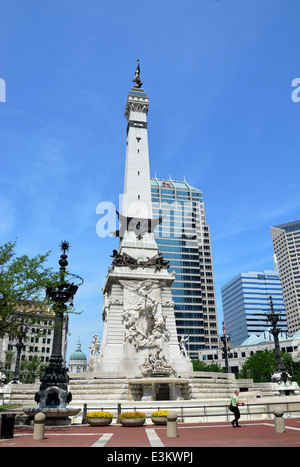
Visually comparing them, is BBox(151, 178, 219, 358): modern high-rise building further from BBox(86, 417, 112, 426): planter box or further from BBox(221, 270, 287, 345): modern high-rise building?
BBox(86, 417, 112, 426): planter box

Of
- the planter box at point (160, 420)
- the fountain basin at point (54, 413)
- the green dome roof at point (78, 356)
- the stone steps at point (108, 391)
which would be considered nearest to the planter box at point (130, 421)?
the planter box at point (160, 420)

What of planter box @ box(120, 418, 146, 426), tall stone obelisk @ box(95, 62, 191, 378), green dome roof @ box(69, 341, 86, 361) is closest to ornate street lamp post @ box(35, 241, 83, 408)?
planter box @ box(120, 418, 146, 426)

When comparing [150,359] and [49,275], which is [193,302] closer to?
[150,359]

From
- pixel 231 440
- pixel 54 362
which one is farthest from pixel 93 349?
pixel 231 440

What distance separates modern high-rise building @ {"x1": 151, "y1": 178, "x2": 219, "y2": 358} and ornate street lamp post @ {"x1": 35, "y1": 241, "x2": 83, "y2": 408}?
7587 centimetres

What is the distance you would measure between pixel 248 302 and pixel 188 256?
73076 millimetres

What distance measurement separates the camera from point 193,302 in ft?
335

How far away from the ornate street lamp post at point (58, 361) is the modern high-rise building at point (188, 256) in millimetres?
75868

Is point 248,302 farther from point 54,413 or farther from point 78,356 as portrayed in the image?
point 54,413

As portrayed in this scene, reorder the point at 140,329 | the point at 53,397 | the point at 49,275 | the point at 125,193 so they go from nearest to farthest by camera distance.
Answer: the point at 53,397 < the point at 49,275 < the point at 140,329 < the point at 125,193

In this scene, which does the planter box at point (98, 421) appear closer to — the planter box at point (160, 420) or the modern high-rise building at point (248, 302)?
the planter box at point (160, 420)

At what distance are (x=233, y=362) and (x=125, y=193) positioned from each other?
65.4 m

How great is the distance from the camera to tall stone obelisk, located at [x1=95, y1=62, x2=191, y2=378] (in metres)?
30.5

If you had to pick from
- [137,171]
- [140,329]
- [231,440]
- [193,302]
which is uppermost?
[137,171]
